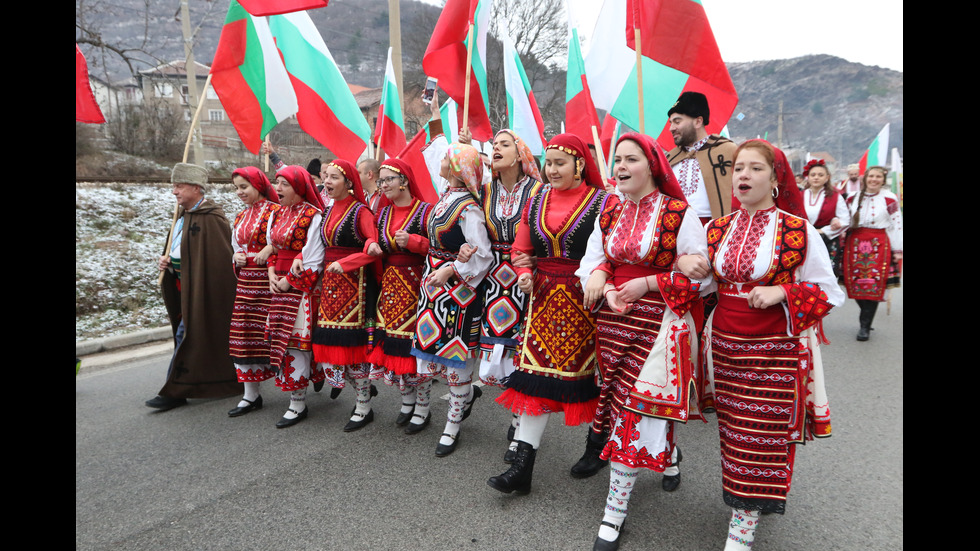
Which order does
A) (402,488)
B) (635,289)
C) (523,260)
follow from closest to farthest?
(635,289) → (523,260) → (402,488)

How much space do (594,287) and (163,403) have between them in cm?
399

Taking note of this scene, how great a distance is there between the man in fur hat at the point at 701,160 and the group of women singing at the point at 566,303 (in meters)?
0.75

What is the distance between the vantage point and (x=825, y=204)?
→ 22.9 feet

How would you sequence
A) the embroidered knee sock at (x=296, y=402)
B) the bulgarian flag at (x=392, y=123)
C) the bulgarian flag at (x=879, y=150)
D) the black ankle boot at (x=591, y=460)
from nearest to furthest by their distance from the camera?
the black ankle boot at (x=591, y=460), the embroidered knee sock at (x=296, y=402), the bulgarian flag at (x=392, y=123), the bulgarian flag at (x=879, y=150)

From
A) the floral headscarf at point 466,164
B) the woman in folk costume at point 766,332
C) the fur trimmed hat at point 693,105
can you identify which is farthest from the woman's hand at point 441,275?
the fur trimmed hat at point 693,105

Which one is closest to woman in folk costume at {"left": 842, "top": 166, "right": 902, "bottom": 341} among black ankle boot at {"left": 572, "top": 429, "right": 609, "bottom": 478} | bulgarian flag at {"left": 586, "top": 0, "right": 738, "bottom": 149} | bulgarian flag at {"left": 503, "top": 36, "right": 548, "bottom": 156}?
bulgarian flag at {"left": 586, "top": 0, "right": 738, "bottom": 149}

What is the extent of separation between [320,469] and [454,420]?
0.91 meters

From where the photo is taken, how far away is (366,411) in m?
4.27

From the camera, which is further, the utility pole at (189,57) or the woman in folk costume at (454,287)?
the utility pole at (189,57)

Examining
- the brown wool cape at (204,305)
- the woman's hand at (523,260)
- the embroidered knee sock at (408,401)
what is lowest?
the embroidered knee sock at (408,401)

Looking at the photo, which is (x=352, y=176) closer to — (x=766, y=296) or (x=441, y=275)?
(x=441, y=275)

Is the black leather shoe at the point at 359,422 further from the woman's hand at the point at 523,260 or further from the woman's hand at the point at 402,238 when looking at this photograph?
the woman's hand at the point at 523,260

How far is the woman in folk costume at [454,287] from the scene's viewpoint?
11.7ft

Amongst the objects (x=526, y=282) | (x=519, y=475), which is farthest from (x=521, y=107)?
(x=519, y=475)
